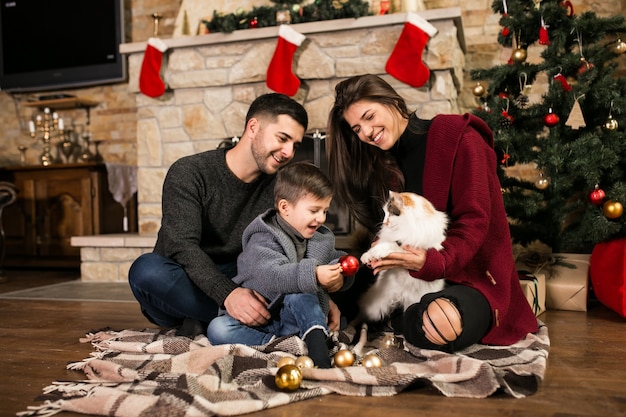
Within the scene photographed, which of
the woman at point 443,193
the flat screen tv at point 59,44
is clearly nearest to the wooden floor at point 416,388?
the woman at point 443,193

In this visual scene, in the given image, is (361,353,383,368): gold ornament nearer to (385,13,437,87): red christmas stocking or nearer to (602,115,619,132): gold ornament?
(602,115,619,132): gold ornament

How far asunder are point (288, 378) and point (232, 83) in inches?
103

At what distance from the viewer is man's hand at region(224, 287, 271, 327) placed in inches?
67.1

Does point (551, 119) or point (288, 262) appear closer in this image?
point (288, 262)

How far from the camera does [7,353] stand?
6.04 feet

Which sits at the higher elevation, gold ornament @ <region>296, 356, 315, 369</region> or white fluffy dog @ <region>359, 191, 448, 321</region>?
white fluffy dog @ <region>359, 191, 448, 321</region>

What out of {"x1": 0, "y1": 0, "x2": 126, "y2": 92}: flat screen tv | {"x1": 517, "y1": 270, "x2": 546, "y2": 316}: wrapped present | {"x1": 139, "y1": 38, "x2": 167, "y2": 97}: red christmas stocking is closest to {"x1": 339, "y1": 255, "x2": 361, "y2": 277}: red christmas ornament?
{"x1": 517, "y1": 270, "x2": 546, "y2": 316}: wrapped present

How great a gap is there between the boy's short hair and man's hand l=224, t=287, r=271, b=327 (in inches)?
12.5

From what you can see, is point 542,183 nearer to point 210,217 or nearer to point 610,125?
point 610,125

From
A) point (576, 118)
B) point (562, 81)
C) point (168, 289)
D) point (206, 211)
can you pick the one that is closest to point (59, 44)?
point (206, 211)

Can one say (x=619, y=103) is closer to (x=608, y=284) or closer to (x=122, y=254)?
(x=608, y=284)

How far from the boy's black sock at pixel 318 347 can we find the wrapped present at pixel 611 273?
1447 millimetres

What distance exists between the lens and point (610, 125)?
2512 millimetres

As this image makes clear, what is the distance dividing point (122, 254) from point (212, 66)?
144 centimetres
